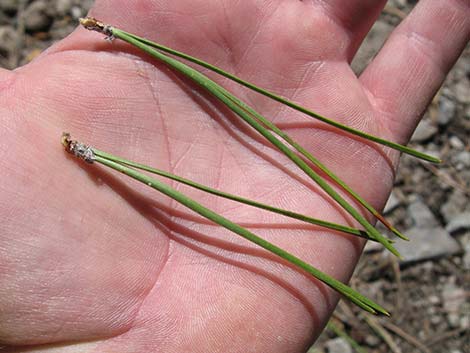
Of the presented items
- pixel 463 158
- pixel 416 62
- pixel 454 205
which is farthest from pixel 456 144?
pixel 416 62

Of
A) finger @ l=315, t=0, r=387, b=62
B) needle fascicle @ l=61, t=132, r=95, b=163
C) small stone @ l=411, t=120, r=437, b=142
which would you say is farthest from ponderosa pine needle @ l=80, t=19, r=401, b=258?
small stone @ l=411, t=120, r=437, b=142

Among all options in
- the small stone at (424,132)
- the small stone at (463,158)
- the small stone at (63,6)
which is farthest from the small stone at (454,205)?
the small stone at (63,6)

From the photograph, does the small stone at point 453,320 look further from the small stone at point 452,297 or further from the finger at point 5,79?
the finger at point 5,79

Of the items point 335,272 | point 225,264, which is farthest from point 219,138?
point 335,272

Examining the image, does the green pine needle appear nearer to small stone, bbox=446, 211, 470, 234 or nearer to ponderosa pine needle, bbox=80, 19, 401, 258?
ponderosa pine needle, bbox=80, 19, 401, 258

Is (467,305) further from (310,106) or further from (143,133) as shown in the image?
(143,133)
